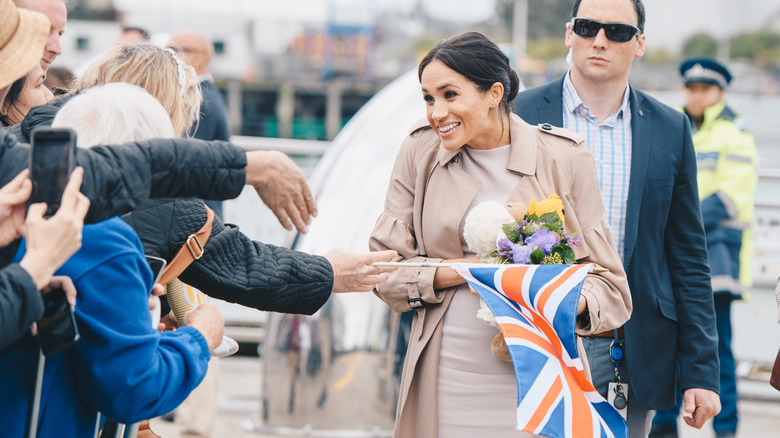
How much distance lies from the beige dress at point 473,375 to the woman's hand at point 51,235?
133 centimetres

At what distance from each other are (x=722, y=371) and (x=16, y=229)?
4.72 metres

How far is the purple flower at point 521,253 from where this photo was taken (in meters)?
2.48

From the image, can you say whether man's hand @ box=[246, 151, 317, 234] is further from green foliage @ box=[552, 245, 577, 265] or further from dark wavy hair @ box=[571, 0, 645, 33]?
dark wavy hair @ box=[571, 0, 645, 33]

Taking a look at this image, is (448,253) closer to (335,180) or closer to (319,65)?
(335,180)

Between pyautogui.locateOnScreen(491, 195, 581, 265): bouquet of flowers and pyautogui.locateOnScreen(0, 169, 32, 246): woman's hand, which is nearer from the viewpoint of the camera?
pyautogui.locateOnScreen(0, 169, 32, 246): woman's hand

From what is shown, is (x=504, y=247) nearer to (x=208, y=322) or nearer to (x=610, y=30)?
(x=208, y=322)

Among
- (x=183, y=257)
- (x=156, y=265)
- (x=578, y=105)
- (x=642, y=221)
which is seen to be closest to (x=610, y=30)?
(x=578, y=105)

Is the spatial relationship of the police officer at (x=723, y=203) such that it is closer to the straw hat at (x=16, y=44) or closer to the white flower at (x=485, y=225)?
the white flower at (x=485, y=225)

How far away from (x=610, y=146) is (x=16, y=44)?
207 centimetres

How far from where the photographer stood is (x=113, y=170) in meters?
1.78

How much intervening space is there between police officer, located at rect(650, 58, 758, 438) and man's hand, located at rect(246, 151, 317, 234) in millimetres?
3896

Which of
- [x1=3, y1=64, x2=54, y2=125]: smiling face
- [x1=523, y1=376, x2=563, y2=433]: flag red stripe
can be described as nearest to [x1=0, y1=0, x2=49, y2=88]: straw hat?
[x1=3, y1=64, x2=54, y2=125]: smiling face

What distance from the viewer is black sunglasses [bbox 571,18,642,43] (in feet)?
10.4

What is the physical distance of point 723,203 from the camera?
18.3 ft
